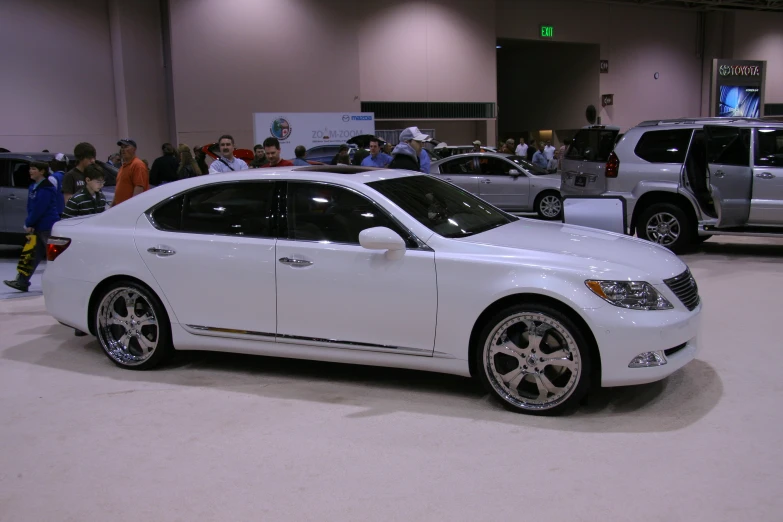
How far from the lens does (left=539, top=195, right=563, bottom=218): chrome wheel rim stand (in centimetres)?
1528

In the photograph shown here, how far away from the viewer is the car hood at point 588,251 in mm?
4332

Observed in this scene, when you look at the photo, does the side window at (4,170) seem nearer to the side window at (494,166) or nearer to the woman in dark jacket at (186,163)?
the woman in dark jacket at (186,163)

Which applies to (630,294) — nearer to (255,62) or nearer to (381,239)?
(381,239)

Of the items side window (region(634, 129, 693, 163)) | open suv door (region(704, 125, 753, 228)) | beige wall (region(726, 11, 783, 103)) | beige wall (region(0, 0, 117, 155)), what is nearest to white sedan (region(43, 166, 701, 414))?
open suv door (region(704, 125, 753, 228))

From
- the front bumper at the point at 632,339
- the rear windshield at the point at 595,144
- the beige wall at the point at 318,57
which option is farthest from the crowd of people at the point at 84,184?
the beige wall at the point at 318,57

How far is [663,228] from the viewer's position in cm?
1002

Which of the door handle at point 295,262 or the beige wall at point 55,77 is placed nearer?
the door handle at point 295,262

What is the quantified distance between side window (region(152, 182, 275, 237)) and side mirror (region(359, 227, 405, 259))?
83 cm

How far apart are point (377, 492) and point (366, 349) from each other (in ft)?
4.44

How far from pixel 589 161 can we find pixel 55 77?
44.1ft

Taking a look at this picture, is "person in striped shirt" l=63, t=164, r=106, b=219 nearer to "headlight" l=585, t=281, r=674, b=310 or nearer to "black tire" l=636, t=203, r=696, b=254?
"headlight" l=585, t=281, r=674, b=310

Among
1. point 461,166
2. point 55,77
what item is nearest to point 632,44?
point 461,166

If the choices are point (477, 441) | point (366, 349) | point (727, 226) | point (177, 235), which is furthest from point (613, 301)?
point (727, 226)

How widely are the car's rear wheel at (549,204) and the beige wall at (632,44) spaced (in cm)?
1108
